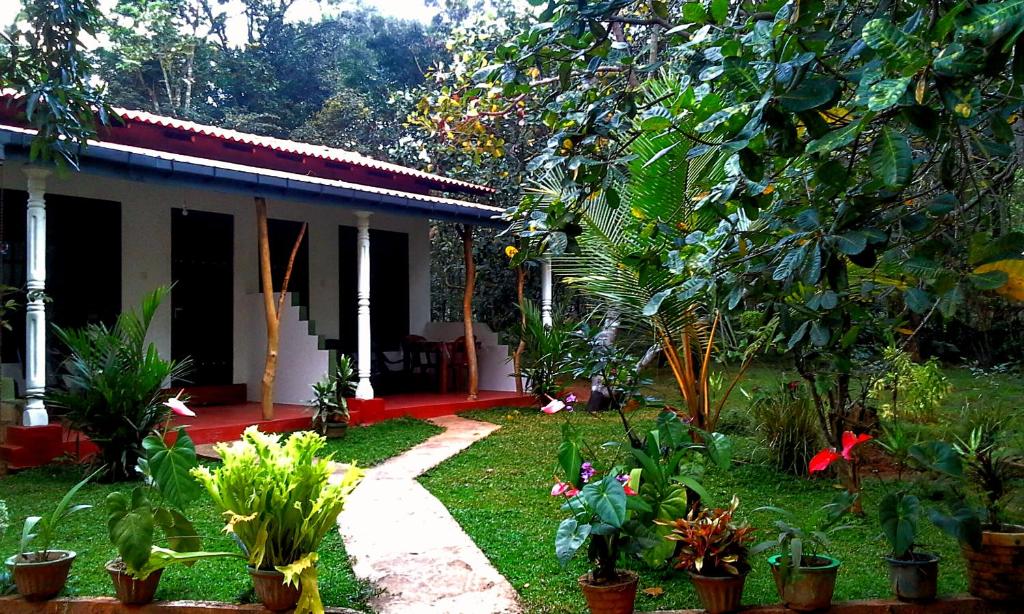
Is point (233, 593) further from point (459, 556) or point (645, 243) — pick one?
point (645, 243)

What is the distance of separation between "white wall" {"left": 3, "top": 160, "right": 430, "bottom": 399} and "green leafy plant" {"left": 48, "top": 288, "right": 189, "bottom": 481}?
212cm

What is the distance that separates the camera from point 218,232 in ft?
32.9

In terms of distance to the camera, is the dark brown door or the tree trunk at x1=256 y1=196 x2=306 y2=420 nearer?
the tree trunk at x1=256 y1=196 x2=306 y2=420

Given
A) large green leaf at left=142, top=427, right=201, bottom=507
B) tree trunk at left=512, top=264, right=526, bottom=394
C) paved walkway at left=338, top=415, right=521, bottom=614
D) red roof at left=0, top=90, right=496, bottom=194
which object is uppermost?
red roof at left=0, top=90, right=496, bottom=194

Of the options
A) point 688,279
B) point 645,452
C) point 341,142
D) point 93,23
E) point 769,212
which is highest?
point 341,142

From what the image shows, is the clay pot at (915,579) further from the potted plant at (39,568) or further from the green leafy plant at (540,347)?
the green leafy plant at (540,347)

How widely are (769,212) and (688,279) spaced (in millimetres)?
396

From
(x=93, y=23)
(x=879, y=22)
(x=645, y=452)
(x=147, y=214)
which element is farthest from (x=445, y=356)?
(x=879, y=22)

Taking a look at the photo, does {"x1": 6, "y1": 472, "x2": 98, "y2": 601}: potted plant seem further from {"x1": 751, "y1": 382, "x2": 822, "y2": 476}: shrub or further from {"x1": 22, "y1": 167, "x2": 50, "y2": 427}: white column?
{"x1": 751, "y1": 382, "x2": 822, "y2": 476}: shrub

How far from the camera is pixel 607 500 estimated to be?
11.0 ft

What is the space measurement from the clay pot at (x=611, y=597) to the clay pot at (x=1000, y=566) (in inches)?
55.5

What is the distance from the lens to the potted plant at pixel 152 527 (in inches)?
127

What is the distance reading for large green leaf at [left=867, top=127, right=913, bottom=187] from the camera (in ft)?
6.37

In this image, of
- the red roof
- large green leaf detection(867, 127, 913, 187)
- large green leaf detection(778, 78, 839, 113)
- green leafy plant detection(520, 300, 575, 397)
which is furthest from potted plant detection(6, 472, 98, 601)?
green leafy plant detection(520, 300, 575, 397)
